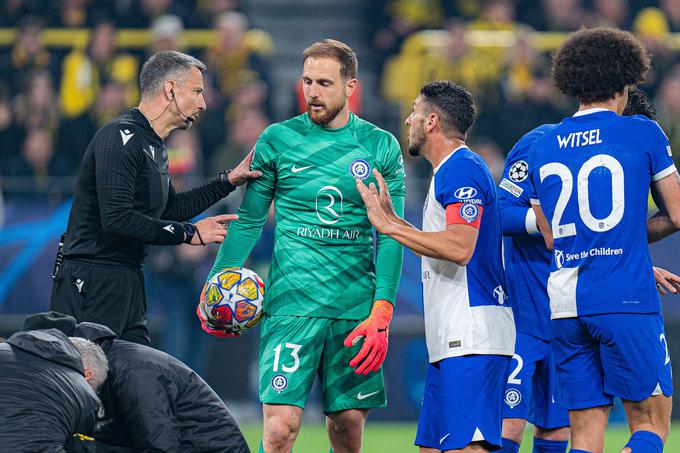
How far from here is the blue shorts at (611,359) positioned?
4.74 meters

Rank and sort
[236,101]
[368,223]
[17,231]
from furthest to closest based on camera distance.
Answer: [236,101], [17,231], [368,223]

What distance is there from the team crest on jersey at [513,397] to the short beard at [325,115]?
1.78m

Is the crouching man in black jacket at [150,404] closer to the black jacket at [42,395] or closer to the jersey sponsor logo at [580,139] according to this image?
the black jacket at [42,395]

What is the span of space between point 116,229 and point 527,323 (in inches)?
91.4

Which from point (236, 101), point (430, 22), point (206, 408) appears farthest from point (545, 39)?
point (206, 408)

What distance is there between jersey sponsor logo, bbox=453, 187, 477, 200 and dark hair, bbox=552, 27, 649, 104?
656 mm

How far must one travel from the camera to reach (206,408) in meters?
5.20

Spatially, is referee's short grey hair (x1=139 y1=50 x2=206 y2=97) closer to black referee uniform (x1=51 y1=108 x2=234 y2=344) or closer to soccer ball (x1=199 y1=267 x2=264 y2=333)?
black referee uniform (x1=51 y1=108 x2=234 y2=344)

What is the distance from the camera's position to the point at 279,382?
5.51 meters

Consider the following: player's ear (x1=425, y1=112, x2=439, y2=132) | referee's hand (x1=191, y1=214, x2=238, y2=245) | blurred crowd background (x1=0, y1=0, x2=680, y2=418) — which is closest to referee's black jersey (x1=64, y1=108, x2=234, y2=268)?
referee's hand (x1=191, y1=214, x2=238, y2=245)

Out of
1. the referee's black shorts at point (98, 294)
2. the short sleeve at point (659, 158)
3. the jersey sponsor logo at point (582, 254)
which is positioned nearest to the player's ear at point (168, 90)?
the referee's black shorts at point (98, 294)

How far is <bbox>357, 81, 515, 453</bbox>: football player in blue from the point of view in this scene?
16.4 feet

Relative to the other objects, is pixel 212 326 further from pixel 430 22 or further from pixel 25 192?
pixel 430 22

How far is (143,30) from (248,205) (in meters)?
7.76
